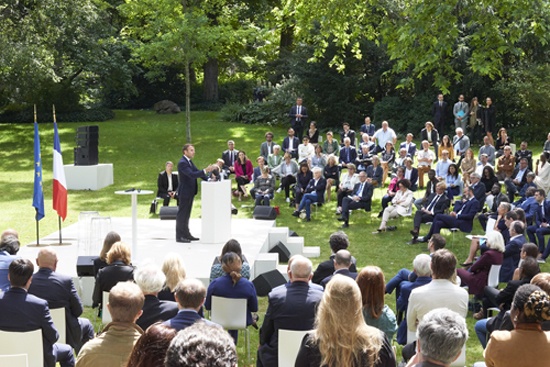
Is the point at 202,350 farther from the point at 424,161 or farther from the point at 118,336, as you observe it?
the point at 424,161

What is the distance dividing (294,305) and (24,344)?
1.98 m

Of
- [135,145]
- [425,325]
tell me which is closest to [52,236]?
[425,325]

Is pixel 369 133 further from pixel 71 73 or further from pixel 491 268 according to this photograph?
pixel 71 73

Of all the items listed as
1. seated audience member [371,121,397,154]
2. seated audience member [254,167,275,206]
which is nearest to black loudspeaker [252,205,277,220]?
seated audience member [254,167,275,206]

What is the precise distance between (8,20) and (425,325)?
20624mm

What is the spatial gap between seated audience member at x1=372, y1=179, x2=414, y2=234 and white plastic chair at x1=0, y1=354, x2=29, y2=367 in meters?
8.95

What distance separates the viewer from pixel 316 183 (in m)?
13.8

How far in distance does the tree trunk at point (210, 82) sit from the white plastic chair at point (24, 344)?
25258mm

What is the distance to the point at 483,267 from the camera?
24.2 ft

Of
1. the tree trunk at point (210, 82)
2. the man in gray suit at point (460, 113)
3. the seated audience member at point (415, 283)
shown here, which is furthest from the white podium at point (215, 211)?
the tree trunk at point (210, 82)

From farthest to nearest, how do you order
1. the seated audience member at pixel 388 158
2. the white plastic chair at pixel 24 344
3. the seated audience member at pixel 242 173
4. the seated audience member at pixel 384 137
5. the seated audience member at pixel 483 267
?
1. the seated audience member at pixel 384 137
2. the seated audience member at pixel 388 158
3. the seated audience member at pixel 242 173
4. the seated audience member at pixel 483 267
5. the white plastic chair at pixel 24 344

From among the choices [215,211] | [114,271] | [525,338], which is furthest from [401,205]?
[525,338]

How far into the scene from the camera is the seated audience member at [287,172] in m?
14.8

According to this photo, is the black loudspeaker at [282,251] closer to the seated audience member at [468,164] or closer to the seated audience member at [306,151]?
the seated audience member at [468,164]
